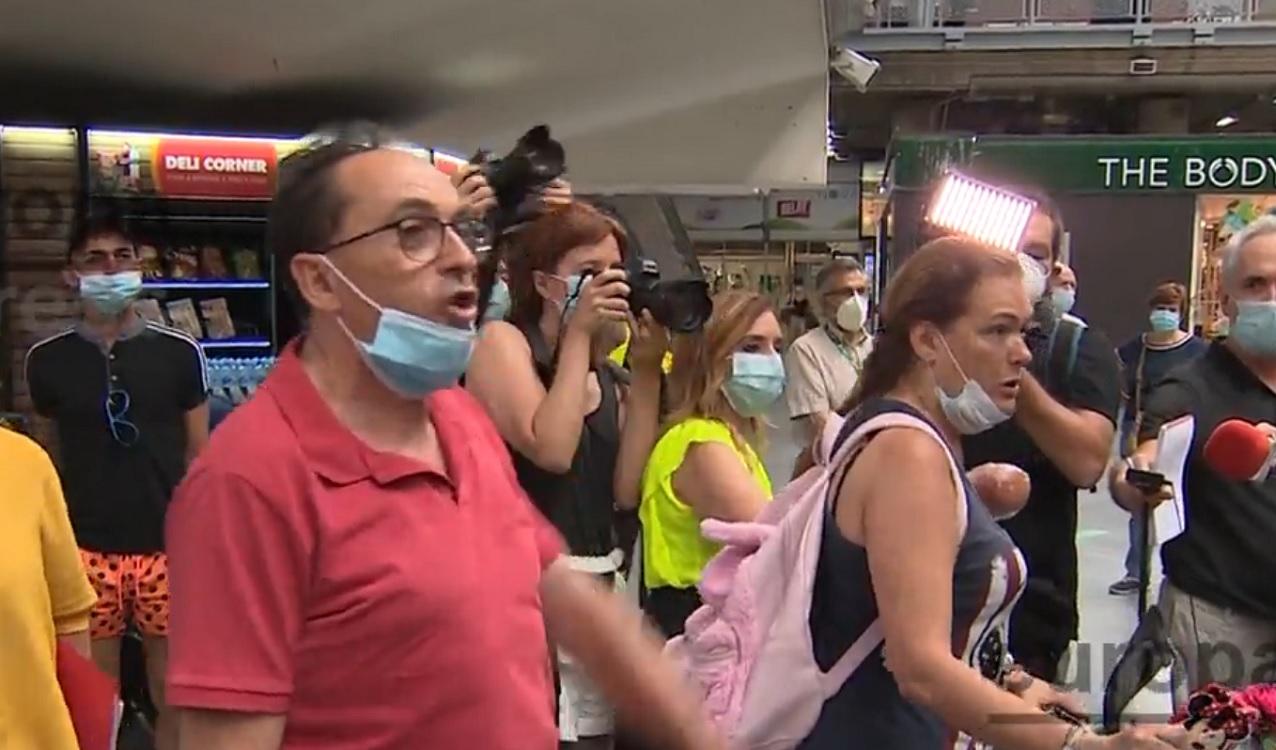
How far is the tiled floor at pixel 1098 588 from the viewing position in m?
2.76

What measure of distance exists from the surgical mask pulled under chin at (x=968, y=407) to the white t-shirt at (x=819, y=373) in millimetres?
3608

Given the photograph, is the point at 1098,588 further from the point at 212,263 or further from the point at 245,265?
the point at 212,263

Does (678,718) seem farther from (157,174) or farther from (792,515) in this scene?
(157,174)

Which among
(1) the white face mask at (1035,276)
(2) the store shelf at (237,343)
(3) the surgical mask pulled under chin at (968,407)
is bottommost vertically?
(2) the store shelf at (237,343)

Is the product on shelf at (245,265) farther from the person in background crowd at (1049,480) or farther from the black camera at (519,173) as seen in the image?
the person in background crowd at (1049,480)

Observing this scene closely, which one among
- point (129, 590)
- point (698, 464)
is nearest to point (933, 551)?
point (698, 464)

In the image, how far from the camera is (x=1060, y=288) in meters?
3.73

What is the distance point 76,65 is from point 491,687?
5882 millimetres

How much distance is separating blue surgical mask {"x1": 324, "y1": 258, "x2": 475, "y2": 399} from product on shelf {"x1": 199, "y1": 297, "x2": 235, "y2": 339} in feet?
21.0

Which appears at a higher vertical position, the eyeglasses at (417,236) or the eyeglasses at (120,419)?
the eyeglasses at (417,236)

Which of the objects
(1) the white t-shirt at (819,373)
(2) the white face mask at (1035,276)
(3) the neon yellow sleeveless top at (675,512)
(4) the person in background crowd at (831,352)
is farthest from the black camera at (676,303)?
(1) the white t-shirt at (819,373)

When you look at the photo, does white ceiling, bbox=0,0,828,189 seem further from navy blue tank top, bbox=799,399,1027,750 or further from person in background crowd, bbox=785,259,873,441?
navy blue tank top, bbox=799,399,1027,750

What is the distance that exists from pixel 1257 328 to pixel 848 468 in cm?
143

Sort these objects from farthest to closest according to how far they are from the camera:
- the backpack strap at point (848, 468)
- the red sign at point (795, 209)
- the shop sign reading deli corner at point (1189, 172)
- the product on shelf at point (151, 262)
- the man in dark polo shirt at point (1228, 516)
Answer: the red sign at point (795, 209), the product on shelf at point (151, 262), the shop sign reading deli corner at point (1189, 172), the man in dark polo shirt at point (1228, 516), the backpack strap at point (848, 468)
